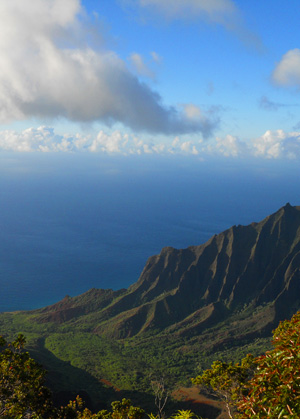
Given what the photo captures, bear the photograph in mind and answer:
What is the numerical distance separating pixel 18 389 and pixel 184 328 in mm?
110554

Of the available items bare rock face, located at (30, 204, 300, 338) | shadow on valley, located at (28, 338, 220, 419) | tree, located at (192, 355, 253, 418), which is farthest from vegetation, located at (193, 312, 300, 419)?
bare rock face, located at (30, 204, 300, 338)

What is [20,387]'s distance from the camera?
2450cm

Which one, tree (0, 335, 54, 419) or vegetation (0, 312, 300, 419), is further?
tree (0, 335, 54, 419)

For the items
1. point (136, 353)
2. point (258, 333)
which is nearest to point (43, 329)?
point (136, 353)

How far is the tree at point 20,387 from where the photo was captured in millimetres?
23922

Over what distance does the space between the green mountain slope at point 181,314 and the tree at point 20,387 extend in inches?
2613

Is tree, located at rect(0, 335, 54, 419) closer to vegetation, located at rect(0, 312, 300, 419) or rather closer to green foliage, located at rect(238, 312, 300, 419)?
vegetation, located at rect(0, 312, 300, 419)

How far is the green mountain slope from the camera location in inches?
4114

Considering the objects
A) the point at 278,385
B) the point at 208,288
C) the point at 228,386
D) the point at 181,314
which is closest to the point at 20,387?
the point at 228,386

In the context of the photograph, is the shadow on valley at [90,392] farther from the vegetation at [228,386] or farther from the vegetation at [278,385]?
the vegetation at [278,385]

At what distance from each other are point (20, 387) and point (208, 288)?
129m

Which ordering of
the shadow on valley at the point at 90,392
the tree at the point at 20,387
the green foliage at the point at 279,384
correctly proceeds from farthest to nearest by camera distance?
1. the shadow on valley at the point at 90,392
2. the tree at the point at 20,387
3. the green foliage at the point at 279,384

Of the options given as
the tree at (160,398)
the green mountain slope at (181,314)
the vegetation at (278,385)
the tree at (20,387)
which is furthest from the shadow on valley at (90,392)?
the vegetation at (278,385)

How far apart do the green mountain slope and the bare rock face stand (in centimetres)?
44
